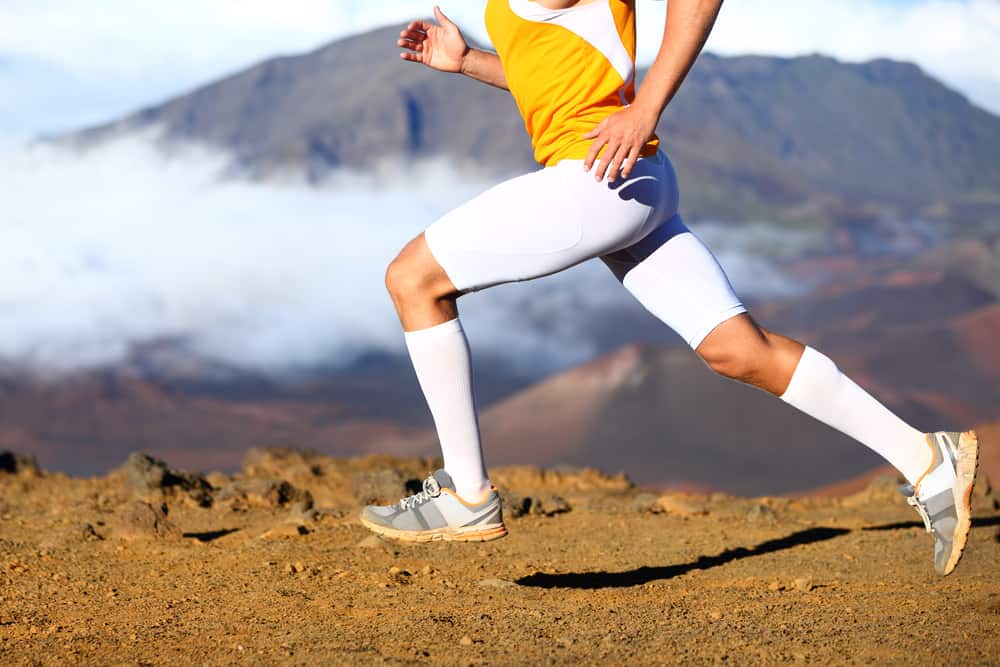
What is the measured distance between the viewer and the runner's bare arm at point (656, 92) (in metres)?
3.64

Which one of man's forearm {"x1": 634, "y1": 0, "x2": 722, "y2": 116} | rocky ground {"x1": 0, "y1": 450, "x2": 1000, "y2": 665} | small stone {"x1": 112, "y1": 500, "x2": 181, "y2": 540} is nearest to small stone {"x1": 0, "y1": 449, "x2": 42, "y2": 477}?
rocky ground {"x1": 0, "y1": 450, "x2": 1000, "y2": 665}

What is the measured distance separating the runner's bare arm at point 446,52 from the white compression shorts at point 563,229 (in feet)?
2.97

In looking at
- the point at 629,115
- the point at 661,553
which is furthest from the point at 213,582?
the point at 629,115

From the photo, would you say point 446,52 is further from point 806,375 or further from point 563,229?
point 806,375

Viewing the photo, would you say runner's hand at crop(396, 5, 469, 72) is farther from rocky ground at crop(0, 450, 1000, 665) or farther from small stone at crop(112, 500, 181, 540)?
small stone at crop(112, 500, 181, 540)

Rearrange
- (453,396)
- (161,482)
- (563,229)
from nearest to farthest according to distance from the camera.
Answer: (563,229)
(453,396)
(161,482)

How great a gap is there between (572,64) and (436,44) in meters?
1.05

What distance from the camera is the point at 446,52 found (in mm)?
4695

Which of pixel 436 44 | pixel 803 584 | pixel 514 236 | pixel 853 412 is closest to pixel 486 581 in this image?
pixel 803 584

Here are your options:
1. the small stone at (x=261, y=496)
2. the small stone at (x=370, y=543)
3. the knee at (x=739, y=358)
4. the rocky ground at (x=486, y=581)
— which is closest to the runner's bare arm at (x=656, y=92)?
the knee at (x=739, y=358)

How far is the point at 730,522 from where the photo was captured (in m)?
7.11

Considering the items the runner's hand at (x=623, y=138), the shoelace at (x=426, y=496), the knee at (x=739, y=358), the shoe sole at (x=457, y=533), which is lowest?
the shoe sole at (x=457, y=533)

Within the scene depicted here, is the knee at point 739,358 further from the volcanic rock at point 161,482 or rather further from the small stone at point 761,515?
the volcanic rock at point 161,482

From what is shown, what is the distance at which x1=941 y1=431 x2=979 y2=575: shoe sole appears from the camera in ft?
13.9
